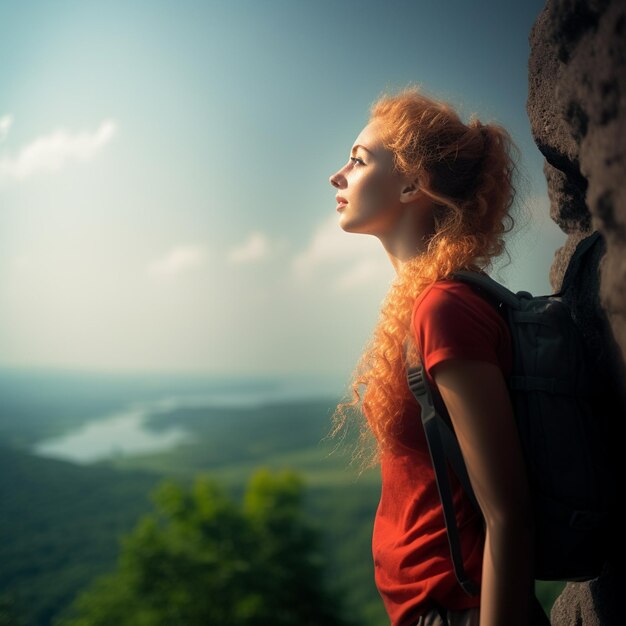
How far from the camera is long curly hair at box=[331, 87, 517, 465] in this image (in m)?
0.96

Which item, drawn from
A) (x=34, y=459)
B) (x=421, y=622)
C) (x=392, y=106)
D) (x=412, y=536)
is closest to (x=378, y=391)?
(x=412, y=536)

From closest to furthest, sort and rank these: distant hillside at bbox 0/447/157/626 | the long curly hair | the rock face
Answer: the rock face, the long curly hair, distant hillside at bbox 0/447/157/626

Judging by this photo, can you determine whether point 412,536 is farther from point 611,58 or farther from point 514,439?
point 611,58

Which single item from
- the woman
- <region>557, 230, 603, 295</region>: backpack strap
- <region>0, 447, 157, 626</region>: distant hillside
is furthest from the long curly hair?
<region>0, 447, 157, 626</region>: distant hillside

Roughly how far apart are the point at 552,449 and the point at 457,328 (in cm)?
21

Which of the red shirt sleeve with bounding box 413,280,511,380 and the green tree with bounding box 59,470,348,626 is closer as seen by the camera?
the red shirt sleeve with bounding box 413,280,511,380

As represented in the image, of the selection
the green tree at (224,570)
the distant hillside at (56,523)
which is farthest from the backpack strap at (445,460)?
the distant hillside at (56,523)

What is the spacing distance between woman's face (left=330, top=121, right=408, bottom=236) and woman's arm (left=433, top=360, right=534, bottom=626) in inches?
15.2

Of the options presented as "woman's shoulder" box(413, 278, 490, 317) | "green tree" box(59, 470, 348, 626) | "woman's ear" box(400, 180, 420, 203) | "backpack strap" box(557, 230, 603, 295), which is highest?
"woman's ear" box(400, 180, 420, 203)

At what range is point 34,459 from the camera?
7.29 metres

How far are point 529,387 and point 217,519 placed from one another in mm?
3076

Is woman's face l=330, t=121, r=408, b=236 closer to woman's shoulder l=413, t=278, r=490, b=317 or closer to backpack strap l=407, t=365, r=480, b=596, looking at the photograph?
woman's shoulder l=413, t=278, r=490, b=317

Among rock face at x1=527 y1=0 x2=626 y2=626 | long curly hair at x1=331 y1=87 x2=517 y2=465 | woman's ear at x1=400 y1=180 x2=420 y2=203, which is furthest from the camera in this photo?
woman's ear at x1=400 y1=180 x2=420 y2=203

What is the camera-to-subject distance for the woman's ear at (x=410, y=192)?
3.49 feet
